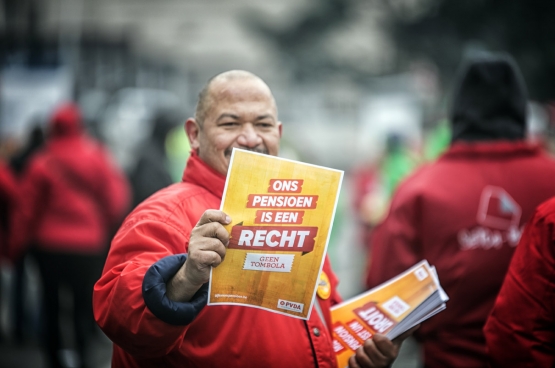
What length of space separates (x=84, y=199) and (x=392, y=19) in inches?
608

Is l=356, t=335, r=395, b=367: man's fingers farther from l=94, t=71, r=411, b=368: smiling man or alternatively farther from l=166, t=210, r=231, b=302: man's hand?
l=166, t=210, r=231, b=302: man's hand

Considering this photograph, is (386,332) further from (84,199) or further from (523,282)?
(84,199)

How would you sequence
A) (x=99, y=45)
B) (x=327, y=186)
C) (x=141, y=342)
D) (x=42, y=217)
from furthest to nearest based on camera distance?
1. (x=99, y=45)
2. (x=42, y=217)
3. (x=327, y=186)
4. (x=141, y=342)

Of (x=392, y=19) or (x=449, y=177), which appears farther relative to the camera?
(x=392, y=19)

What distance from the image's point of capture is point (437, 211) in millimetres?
3334

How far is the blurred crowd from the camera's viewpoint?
325 cm

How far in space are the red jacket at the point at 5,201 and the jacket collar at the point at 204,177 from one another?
4726 mm

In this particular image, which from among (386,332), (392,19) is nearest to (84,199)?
(386,332)

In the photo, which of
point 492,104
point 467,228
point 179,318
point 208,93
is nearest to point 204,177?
point 208,93

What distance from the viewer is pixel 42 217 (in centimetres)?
586

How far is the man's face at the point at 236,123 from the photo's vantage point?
2508 millimetres

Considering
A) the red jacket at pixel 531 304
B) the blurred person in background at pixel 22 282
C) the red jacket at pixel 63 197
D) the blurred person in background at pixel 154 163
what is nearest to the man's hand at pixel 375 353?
the red jacket at pixel 531 304

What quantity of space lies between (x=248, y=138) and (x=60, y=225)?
3.81 metres

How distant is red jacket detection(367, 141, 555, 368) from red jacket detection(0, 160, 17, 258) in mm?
4545
